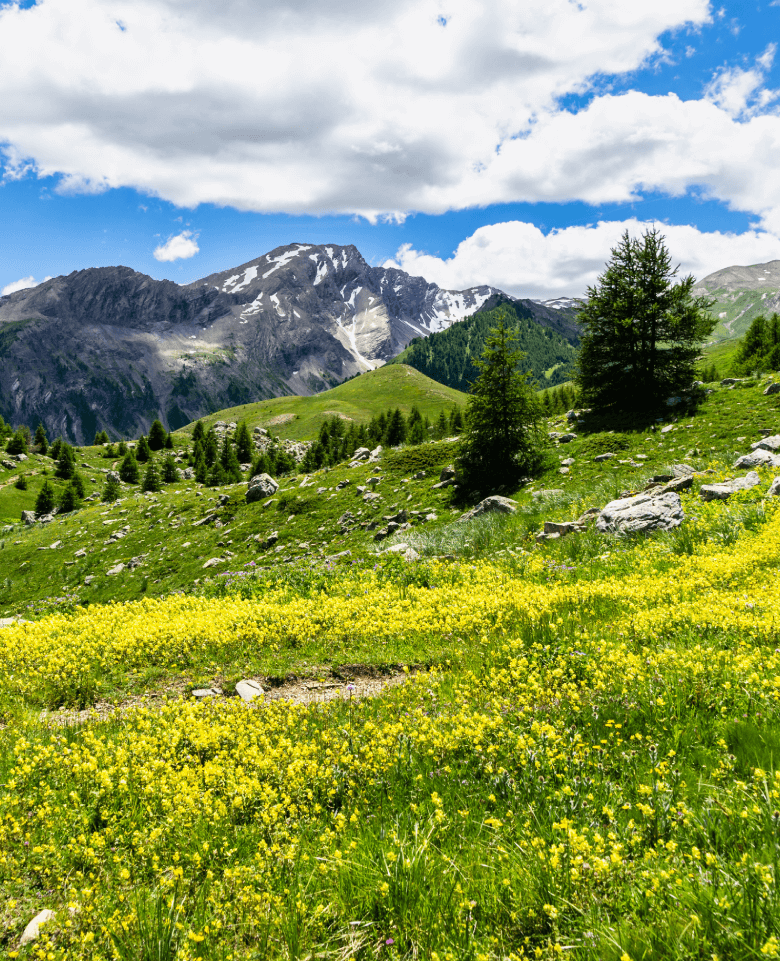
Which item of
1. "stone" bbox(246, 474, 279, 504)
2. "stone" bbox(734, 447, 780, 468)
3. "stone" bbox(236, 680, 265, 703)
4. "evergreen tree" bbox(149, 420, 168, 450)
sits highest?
"evergreen tree" bbox(149, 420, 168, 450)

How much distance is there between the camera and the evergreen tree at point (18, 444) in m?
80.6

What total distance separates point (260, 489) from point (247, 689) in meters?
24.8

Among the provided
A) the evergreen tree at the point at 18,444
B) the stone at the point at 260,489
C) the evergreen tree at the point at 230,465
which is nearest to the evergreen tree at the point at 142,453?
the evergreen tree at the point at 230,465

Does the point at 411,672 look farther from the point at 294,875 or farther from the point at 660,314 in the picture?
the point at 660,314

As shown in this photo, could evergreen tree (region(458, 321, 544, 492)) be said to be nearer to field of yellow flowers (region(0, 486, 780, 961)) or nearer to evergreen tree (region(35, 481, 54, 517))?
field of yellow flowers (region(0, 486, 780, 961))

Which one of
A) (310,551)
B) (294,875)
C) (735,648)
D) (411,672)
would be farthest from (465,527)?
(294,875)

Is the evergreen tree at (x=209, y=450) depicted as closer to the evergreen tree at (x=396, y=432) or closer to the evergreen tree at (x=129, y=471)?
the evergreen tree at (x=129, y=471)

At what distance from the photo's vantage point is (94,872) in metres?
4.33

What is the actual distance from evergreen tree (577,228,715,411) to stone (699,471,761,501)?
510 inches

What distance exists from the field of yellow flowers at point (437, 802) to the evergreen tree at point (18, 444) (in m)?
92.8

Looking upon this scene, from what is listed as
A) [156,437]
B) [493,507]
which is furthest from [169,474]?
[493,507]

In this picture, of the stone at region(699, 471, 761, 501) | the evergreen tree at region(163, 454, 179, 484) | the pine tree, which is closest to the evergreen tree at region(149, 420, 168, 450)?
the evergreen tree at region(163, 454, 179, 484)

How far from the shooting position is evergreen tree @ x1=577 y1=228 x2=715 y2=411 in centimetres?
2792

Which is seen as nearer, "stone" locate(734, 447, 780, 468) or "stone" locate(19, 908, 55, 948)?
"stone" locate(19, 908, 55, 948)
